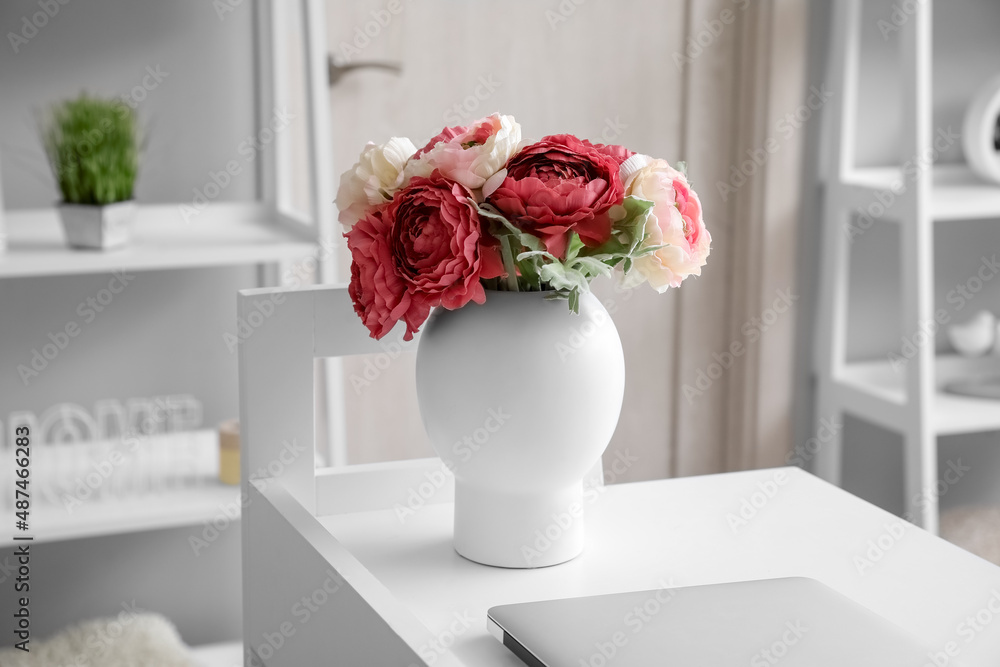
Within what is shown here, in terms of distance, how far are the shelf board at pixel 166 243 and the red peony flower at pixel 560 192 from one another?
939 mm

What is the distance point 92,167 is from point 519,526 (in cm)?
104

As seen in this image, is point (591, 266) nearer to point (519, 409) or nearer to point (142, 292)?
point (519, 409)

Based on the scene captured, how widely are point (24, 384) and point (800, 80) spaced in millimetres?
1589

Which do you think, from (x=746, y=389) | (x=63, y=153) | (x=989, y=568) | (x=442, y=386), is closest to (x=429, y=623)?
(x=442, y=386)

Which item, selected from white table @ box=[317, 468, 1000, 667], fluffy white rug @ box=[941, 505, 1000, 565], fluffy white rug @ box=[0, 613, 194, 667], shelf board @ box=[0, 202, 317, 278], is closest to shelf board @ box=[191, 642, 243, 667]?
fluffy white rug @ box=[0, 613, 194, 667]

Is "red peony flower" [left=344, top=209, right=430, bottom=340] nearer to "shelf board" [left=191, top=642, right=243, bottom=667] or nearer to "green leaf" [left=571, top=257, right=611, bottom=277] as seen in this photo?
"green leaf" [left=571, top=257, right=611, bottom=277]

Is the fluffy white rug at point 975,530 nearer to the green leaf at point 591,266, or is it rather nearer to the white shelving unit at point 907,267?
the white shelving unit at point 907,267

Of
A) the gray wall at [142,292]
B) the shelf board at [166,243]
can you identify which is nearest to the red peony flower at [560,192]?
the shelf board at [166,243]

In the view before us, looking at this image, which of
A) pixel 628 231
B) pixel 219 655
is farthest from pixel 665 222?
pixel 219 655

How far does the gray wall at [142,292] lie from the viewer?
1.79m

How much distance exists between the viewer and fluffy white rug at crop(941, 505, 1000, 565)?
2148mm

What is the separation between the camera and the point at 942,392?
2.20m

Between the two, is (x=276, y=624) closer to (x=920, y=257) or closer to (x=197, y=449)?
(x=197, y=449)

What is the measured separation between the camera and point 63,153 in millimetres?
1619
